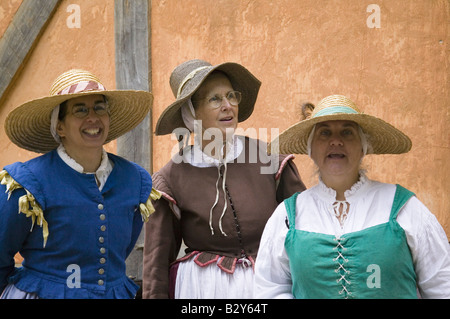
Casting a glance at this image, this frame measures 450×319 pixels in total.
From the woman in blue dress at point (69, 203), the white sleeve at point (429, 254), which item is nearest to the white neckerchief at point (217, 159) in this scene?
the woman in blue dress at point (69, 203)

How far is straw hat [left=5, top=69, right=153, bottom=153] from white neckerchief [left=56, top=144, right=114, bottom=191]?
0.61 feet

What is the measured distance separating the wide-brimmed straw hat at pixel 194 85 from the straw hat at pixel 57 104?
200mm

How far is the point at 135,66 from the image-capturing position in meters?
4.70

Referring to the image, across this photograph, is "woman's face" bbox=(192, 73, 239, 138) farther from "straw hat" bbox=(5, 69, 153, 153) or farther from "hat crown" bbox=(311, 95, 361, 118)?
"hat crown" bbox=(311, 95, 361, 118)

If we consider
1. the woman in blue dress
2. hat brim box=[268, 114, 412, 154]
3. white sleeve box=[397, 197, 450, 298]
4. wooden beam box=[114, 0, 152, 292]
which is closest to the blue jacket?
the woman in blue dress

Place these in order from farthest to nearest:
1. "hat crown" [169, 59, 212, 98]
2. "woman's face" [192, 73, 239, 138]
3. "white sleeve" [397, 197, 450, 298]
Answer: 1. "hat crown" [169, 59, 212, 98]
2. "woman's face" [192, 73, 239, 138]
3. "white sleeve" [397, 197, 450, 298]

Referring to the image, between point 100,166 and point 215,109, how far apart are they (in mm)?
696

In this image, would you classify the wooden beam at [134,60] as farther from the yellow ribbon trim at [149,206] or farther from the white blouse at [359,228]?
the white blouse at [359,228]

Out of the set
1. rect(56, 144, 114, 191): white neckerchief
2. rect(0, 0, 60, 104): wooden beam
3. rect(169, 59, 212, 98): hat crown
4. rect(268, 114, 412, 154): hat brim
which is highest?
rect(0, 0, 60, 104): wooden beam

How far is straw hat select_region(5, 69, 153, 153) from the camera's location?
9.38 ft

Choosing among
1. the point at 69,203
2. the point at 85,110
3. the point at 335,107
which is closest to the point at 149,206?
the point at 69,203

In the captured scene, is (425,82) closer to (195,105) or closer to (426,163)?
(426,163)

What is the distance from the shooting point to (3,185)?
2.74m
